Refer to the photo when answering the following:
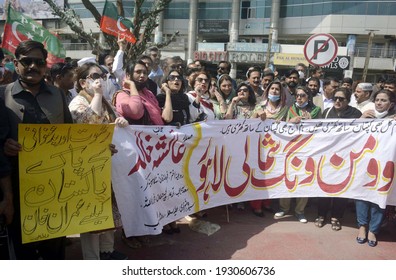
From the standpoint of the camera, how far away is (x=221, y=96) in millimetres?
4445

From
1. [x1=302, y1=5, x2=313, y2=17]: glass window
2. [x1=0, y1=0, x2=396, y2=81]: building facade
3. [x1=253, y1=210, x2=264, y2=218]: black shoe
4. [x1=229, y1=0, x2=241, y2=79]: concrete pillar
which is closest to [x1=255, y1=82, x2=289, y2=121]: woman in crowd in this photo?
[x1=253, y1=210, x2=264, y2=218]: black shoe

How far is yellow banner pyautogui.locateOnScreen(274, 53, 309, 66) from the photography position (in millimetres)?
31962

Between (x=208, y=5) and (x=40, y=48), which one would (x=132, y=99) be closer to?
(x=40, y=48)

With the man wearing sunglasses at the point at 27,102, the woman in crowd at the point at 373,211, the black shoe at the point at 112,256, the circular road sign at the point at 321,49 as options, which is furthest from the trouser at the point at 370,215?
the circular road sign at the point at 321,49

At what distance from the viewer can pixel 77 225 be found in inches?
105

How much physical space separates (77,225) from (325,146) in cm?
267

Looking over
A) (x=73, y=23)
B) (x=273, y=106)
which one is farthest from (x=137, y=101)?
(x=73, y=23)

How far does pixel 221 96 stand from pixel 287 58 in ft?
96.9

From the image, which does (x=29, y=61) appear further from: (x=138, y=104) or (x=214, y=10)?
(x=214, y=10)

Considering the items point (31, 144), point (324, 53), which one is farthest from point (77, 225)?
point (324, 53)

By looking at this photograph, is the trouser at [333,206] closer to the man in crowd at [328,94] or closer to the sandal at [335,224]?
the sandal at [335,224]

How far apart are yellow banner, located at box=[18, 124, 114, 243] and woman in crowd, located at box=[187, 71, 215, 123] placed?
1303 mm

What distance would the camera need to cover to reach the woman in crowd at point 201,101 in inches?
153

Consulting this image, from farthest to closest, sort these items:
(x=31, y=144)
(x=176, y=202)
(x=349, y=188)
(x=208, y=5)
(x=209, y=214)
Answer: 1. (x=208, y=5)
2. (x=209, y=214)
3. (x=349, y=188)
4. (x=176, y=202)
5. (x=31, y=144)
